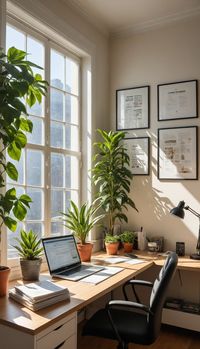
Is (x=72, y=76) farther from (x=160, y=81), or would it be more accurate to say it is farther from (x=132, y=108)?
(x=160, y=81)

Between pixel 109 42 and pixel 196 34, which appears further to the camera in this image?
pixel 109 42

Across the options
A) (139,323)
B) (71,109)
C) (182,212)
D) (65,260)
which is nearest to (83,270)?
(65,260)

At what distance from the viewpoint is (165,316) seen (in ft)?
10.3

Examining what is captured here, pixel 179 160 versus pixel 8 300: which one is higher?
pixel 179 160

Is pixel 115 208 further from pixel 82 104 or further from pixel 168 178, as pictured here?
pixel 82 104

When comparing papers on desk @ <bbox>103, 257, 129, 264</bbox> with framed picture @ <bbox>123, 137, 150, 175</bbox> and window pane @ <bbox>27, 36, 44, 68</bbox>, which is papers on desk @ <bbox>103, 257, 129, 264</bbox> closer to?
framed picture @ <bbox>123, 137, 150, 175</bbox>

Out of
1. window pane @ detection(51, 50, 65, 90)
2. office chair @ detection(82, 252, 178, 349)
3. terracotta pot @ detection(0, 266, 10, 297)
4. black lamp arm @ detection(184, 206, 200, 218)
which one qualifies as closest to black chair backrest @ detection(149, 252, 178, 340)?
office chair @ detection(82, 252, 178, 349)

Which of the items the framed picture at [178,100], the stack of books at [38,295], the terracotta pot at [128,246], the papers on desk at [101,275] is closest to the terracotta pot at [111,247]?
the terracotta pot at [128,246]

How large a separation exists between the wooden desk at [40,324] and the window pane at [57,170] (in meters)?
1.31

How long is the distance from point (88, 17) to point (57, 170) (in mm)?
1611

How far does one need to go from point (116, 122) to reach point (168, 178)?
0.88 m

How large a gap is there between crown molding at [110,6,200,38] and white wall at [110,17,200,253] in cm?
5

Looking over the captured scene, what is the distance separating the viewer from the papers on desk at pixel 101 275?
2.30 metres

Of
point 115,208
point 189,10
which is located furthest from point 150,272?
point 189,10
